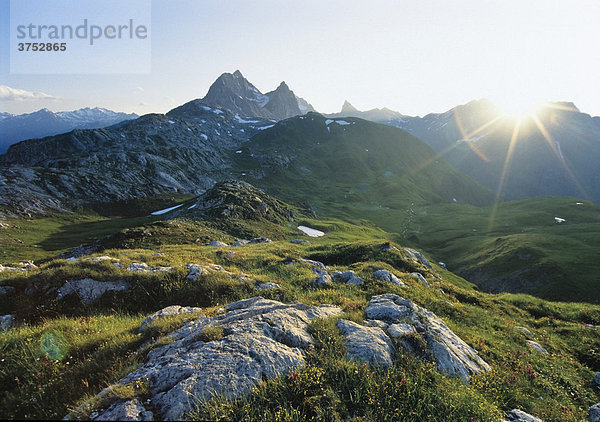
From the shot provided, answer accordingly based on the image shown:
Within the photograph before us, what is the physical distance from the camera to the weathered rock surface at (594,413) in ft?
29.9

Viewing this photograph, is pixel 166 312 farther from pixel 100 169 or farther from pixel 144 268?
pixel 100 169

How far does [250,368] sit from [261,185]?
555 feet

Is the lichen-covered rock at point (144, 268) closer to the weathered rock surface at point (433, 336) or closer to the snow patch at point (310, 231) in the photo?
the weathered rock surface at point (433, 336)

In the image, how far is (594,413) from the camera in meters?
9.32

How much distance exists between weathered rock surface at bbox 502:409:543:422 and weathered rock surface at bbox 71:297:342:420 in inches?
253

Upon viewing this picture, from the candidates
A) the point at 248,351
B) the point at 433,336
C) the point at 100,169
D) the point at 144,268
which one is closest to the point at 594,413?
the point at 433,336

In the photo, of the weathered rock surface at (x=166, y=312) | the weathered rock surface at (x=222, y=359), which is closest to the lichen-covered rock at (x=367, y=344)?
the weathered rock surface at (x=222, y=359)

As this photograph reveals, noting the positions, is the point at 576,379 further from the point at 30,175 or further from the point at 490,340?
the point at 30,175

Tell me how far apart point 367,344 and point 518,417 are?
16.0 feet

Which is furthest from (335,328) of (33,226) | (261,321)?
(33,226)

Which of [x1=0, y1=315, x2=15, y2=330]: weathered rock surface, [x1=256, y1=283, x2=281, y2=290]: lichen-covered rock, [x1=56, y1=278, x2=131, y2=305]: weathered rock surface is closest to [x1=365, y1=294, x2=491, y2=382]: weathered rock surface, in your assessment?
[x1=256, y1=283, x2=281, y2=290]: lichen-covered rock

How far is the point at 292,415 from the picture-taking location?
564 cm

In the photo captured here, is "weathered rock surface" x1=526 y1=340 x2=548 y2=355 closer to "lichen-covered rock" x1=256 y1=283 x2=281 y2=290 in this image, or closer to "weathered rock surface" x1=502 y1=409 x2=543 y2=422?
"weathered rock surface" x1=502 y1=409 x2=543 y2=422

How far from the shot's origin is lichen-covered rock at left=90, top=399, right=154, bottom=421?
4970mm
